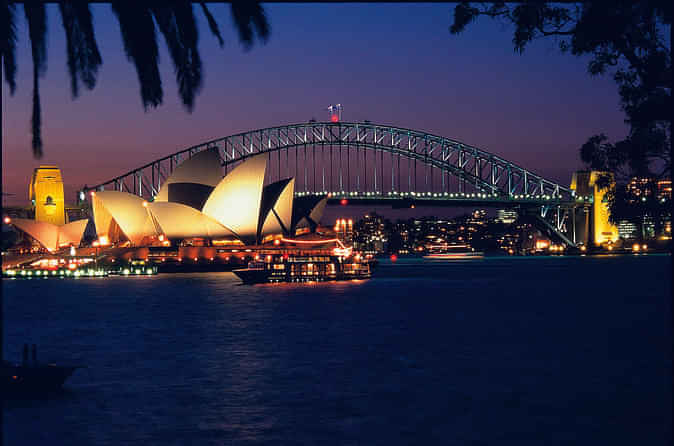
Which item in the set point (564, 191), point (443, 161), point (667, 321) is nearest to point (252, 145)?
point (443, 161)

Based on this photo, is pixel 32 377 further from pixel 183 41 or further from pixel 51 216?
pixel 51 216

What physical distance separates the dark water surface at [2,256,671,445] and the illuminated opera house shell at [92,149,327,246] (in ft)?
137

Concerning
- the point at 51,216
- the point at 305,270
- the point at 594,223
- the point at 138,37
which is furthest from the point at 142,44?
the point at 594,223

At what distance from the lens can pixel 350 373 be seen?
73.3ft

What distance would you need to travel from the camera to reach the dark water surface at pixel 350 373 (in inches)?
581

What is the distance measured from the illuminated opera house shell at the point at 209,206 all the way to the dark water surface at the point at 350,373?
4174 centimetres

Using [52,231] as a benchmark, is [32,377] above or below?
below

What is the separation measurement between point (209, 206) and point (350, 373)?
2855 inches

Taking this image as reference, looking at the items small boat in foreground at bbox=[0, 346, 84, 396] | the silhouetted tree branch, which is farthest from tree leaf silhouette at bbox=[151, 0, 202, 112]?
small boat in foreground at bbox=[0, 346, 84, 396]

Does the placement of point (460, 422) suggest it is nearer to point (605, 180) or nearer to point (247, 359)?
point (605, 180)

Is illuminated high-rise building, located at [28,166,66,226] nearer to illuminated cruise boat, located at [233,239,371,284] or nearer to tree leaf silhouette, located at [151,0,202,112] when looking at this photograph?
illuminated cruise boat, located at [233,239,371,284]

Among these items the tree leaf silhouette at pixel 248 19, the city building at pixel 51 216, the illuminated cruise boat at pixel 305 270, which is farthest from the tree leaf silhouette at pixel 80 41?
the city building at pixel 51 216

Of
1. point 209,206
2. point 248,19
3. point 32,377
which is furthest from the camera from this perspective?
point 209,206

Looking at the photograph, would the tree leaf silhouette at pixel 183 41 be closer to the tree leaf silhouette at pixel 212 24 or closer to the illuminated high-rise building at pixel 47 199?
the tree leaf silhouette at pixel 212 24
